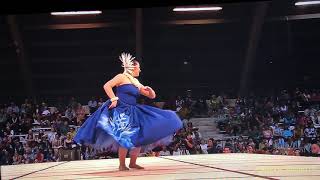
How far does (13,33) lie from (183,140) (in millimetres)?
3299

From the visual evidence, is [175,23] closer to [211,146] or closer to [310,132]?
[211,146]

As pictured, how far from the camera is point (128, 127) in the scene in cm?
281

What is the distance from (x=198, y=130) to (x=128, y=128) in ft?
13.5

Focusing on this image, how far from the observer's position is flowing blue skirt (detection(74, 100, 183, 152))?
2.75 meters

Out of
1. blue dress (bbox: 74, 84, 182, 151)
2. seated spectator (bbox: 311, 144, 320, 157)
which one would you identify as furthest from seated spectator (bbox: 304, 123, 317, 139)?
blue dress (bbox: 74, 84, 182, 151)

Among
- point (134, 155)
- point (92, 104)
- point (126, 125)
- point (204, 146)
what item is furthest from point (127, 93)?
point (204, 146)

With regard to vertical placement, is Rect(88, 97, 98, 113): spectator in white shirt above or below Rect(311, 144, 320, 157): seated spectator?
above

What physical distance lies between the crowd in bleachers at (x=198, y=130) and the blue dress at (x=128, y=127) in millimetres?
3312

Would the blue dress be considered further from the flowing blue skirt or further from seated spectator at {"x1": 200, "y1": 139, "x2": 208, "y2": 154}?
seated spectator at {"x1": 200, "y1": 139, "x2": 208, "y2": 154}

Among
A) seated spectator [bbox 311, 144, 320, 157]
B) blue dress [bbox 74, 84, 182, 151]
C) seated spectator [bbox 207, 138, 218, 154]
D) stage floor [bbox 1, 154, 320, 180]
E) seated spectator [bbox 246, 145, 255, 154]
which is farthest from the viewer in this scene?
seated spectator [bbox 207, 138, 218, 154]

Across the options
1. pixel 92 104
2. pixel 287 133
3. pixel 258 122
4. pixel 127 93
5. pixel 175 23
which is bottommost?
pixel 287 133

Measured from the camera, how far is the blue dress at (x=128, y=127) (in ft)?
9.04

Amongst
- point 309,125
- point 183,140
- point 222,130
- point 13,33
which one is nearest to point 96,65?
point 13,33

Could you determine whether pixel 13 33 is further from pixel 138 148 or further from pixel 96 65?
pixel 138 148
